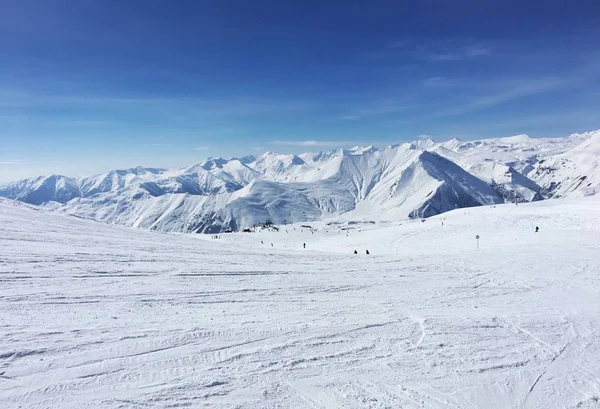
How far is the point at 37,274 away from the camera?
13.7 meters

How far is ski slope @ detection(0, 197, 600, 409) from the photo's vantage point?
21.9ft

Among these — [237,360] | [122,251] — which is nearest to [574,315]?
[237,360]

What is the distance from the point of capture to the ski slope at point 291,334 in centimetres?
667

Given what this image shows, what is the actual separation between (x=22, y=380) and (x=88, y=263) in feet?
36.1

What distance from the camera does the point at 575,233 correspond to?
30.9 m

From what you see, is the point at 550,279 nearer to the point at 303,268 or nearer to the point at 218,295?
the point at 303,268

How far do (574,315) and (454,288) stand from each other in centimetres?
404

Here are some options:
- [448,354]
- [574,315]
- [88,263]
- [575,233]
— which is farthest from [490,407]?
[575,233]

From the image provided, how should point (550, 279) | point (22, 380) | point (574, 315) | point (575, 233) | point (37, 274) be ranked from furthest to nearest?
point (575, 233), point (550, 279), point (37, 274), point (574, 315), point (22, 380)

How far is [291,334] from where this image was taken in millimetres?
9156

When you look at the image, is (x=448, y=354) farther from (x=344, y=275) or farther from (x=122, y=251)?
(x=122, y=251)

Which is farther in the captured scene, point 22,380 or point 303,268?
point 303,268

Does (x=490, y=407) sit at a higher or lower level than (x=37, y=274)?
lower

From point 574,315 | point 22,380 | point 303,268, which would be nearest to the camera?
point 22,380
